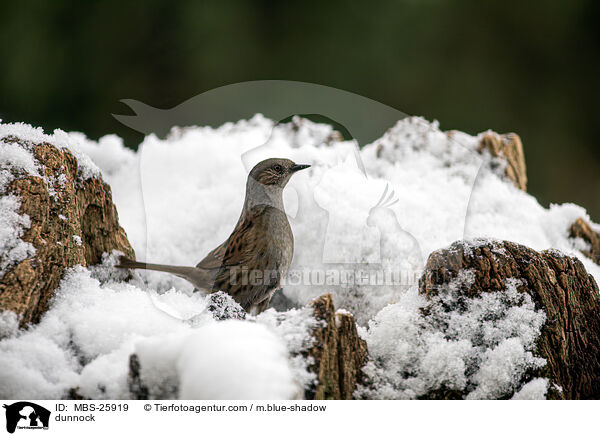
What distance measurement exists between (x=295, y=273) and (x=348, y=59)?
0.62 m

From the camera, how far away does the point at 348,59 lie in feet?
4.13

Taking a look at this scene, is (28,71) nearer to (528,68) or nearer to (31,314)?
(31,314)

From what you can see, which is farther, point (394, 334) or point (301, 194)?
point (301, 194)

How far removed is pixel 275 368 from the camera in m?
0.55

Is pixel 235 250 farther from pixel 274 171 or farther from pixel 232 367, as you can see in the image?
pixel 232 367

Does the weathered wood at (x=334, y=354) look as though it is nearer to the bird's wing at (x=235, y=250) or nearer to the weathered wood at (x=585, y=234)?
the bird's wing at (x=235, y=250)

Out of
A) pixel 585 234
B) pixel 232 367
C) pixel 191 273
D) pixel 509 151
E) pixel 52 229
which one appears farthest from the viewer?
pixel 509 151

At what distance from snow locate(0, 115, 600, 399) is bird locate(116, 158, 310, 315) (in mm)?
46

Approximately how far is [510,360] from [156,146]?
3.00 ft

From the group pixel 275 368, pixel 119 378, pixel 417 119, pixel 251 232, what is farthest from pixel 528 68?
pixel 119 378

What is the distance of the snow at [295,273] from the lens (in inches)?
23.1
